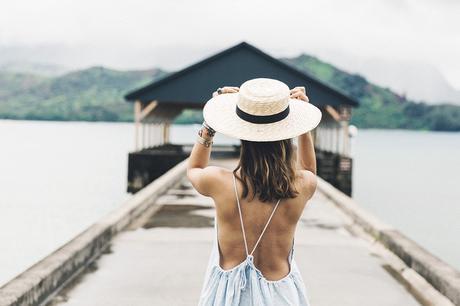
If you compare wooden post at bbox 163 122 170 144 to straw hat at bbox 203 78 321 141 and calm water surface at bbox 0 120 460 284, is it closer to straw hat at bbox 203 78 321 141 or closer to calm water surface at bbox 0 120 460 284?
calm water surface at bbox 0 120 460 284

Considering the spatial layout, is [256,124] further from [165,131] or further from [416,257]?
[165,131]

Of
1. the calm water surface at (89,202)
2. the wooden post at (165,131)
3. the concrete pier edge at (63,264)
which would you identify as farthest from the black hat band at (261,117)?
the wooden post at (165,131)

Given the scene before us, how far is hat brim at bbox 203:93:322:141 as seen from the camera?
2.37 m

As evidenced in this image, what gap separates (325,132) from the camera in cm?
3294

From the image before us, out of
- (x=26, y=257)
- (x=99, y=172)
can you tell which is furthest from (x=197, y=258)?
(x=99, y=172)

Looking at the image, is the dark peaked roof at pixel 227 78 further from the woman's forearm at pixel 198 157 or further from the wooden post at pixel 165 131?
the woman's forearm at pixel 198 157

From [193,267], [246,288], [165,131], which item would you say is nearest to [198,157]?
[246,288]

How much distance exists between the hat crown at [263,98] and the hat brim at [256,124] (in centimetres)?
5

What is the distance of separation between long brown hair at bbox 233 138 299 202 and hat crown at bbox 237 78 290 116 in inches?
5.0

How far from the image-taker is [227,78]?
23484 mm

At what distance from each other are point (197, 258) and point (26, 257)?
9.19 m

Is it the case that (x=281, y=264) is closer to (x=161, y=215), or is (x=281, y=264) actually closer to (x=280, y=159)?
(x=280, y=159)

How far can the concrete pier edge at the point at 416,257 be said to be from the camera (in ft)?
17.7

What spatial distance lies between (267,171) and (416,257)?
453 centimetres
